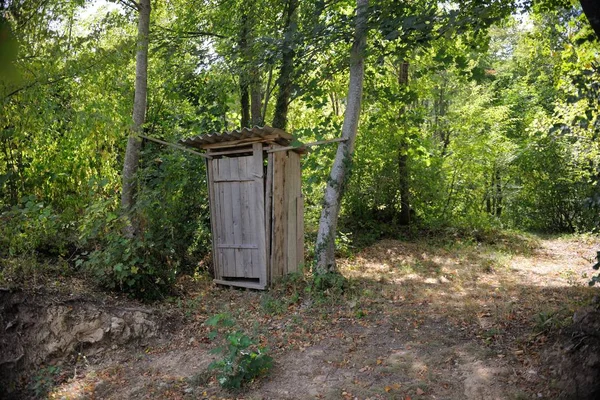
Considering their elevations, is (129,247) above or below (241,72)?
below

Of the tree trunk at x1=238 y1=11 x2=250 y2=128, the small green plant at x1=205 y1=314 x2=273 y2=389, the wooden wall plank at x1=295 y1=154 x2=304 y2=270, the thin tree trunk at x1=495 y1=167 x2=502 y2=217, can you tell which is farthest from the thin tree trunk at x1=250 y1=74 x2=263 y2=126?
the thin tree trunk at x1=495 y1=167 x2=502 y2=217

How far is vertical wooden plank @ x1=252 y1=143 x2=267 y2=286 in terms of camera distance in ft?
22.8

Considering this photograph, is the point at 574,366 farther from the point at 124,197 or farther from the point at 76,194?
the point at 76,194

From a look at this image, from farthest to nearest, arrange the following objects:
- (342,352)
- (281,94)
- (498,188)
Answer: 1. (498,188)
2. (281,94)
3. (342,352)

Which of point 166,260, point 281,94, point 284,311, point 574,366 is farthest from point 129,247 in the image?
point 574,366

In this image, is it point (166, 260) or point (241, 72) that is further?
point (241, 72)

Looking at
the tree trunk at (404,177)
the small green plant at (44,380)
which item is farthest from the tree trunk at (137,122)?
the tree trunk at (404,177)

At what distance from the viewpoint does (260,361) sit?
4242 mm

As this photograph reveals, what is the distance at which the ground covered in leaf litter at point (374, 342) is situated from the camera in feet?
13.1

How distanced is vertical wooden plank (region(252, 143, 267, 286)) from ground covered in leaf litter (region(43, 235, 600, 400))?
17.0 inches

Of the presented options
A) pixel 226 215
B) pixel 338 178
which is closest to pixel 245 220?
pixel 226 215

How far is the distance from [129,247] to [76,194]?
1457 millimetres

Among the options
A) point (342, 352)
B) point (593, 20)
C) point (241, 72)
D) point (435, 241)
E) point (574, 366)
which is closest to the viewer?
point (593, 20)

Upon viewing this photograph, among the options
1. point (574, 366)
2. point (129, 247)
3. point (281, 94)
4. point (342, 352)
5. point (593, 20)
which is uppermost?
point (281, 94)
